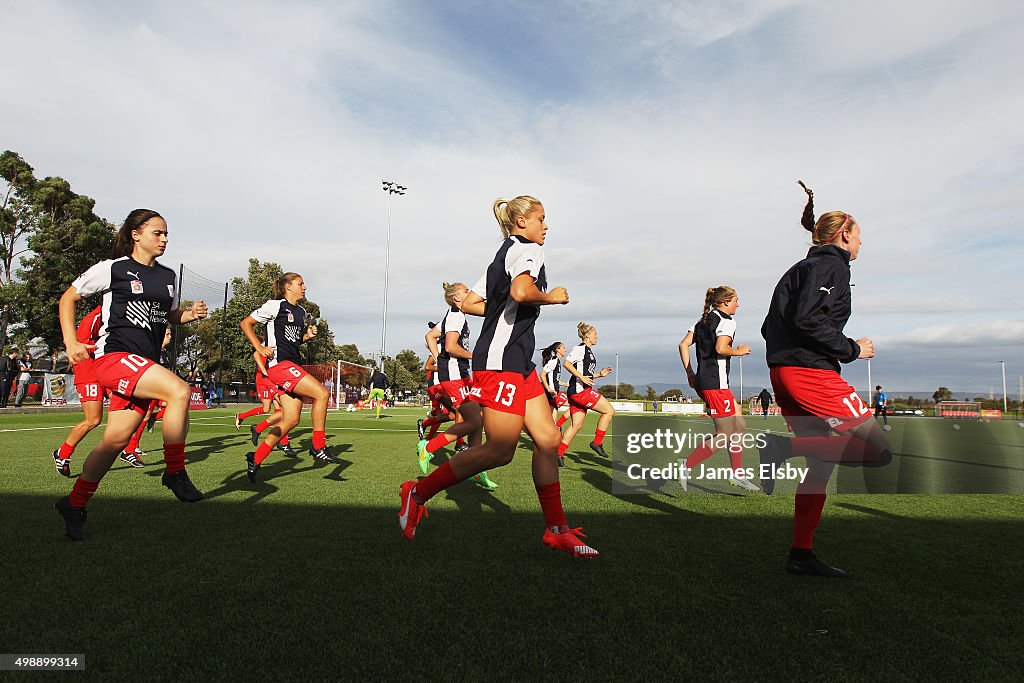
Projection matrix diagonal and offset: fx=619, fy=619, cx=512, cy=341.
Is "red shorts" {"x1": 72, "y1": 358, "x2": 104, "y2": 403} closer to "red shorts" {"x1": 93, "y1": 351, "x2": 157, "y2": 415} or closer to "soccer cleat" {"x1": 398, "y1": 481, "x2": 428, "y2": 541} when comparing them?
"red shorts" {"x1": 93, "y1": 351, "x2": 157, "y2": 415}

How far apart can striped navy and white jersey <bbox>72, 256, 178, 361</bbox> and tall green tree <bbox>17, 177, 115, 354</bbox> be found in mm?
29244

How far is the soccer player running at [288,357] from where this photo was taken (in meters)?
6.68

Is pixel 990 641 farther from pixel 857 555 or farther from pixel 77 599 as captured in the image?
pixel 77 599

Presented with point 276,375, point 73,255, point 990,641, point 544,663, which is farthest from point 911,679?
point 73,255

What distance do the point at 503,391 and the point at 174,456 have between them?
8.03 ft

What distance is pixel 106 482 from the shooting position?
20.3 ft

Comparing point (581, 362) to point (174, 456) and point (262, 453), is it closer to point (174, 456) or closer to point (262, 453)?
point (262, 453)

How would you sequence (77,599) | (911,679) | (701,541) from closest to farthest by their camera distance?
1. (911,679)
2. (77,599)
3. (701,541)

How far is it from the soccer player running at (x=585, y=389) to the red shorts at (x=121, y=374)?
20.2 ft

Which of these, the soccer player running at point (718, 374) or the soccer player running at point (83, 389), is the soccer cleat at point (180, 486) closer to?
the soccer player running at point (83, 389)

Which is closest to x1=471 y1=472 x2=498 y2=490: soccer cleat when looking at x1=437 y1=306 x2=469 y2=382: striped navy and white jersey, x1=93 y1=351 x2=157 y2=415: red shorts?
x1=437 y1=306 x2=469 y2=382: striped navy and white jersey

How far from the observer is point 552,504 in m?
3.87

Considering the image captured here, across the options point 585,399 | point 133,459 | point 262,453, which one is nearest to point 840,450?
point 262,453

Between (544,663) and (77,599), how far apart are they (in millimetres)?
2147
